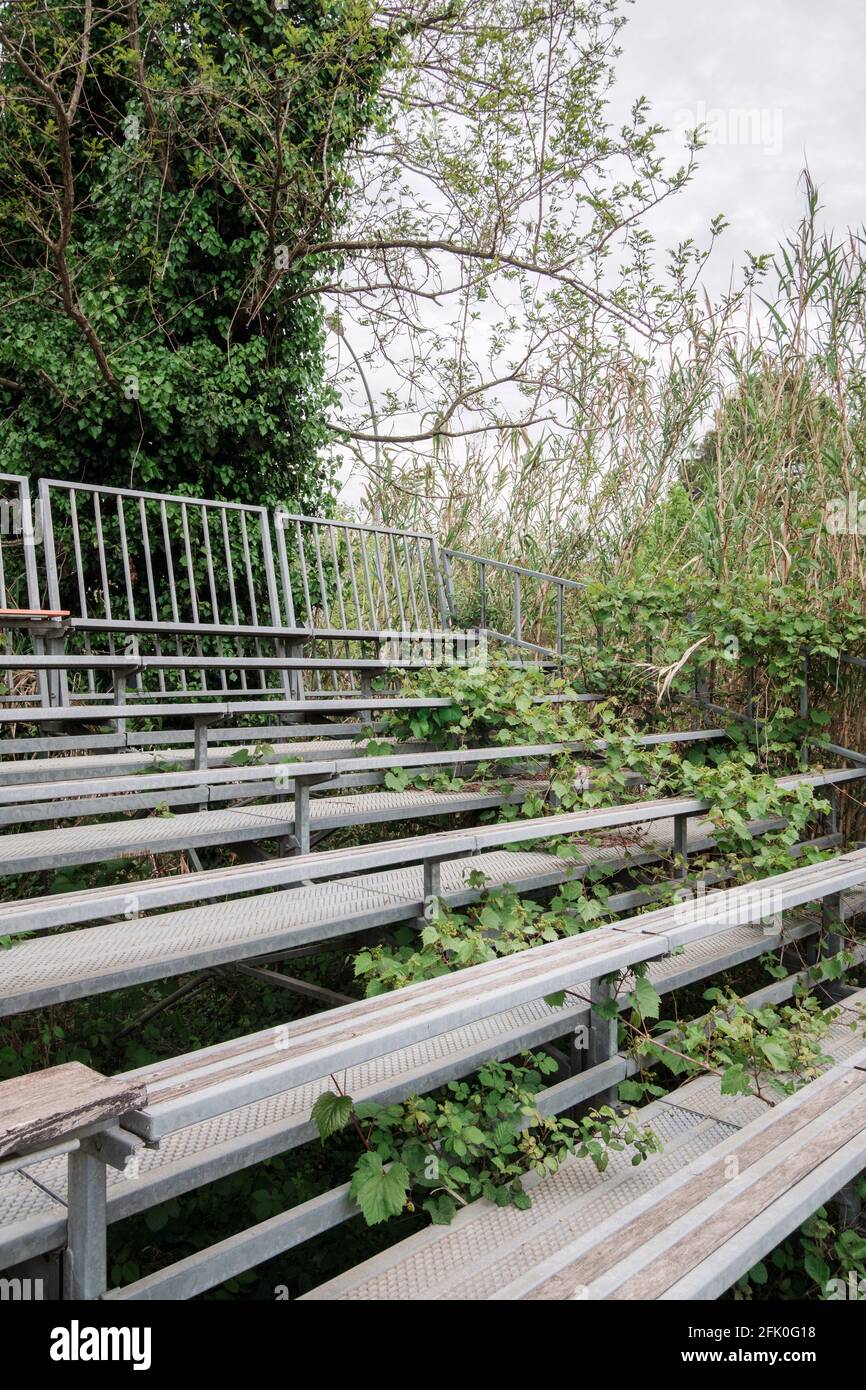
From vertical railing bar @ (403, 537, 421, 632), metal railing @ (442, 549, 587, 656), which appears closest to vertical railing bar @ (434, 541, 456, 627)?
metal railing @ (442, 549, 587, 656)

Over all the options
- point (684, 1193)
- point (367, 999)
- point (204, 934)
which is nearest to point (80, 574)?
point (204, 934)

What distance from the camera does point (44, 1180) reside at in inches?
63.7

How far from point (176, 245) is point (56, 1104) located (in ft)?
18.8

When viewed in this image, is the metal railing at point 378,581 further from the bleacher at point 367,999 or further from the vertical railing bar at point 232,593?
the bleacher at point 367,999

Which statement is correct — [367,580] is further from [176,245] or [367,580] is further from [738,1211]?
[738,1211]

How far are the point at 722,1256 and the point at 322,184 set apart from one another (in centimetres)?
563

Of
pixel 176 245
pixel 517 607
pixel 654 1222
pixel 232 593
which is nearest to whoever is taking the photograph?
pixel 654 1222

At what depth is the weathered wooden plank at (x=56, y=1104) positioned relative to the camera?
1.13 metres

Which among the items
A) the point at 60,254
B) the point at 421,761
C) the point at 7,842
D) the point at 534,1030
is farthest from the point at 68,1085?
the point at 60,254

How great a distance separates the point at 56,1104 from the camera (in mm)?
1197

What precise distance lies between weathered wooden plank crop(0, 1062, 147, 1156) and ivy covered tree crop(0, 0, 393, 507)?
4.80 metres

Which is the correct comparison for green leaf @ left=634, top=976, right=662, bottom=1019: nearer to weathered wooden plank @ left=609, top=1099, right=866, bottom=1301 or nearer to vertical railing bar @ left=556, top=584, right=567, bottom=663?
weathered wooden plank @ left=609, top=1099, right=866, bottom=1301

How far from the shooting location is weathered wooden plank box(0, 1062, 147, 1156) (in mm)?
1130

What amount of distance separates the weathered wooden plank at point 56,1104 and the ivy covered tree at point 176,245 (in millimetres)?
4796
